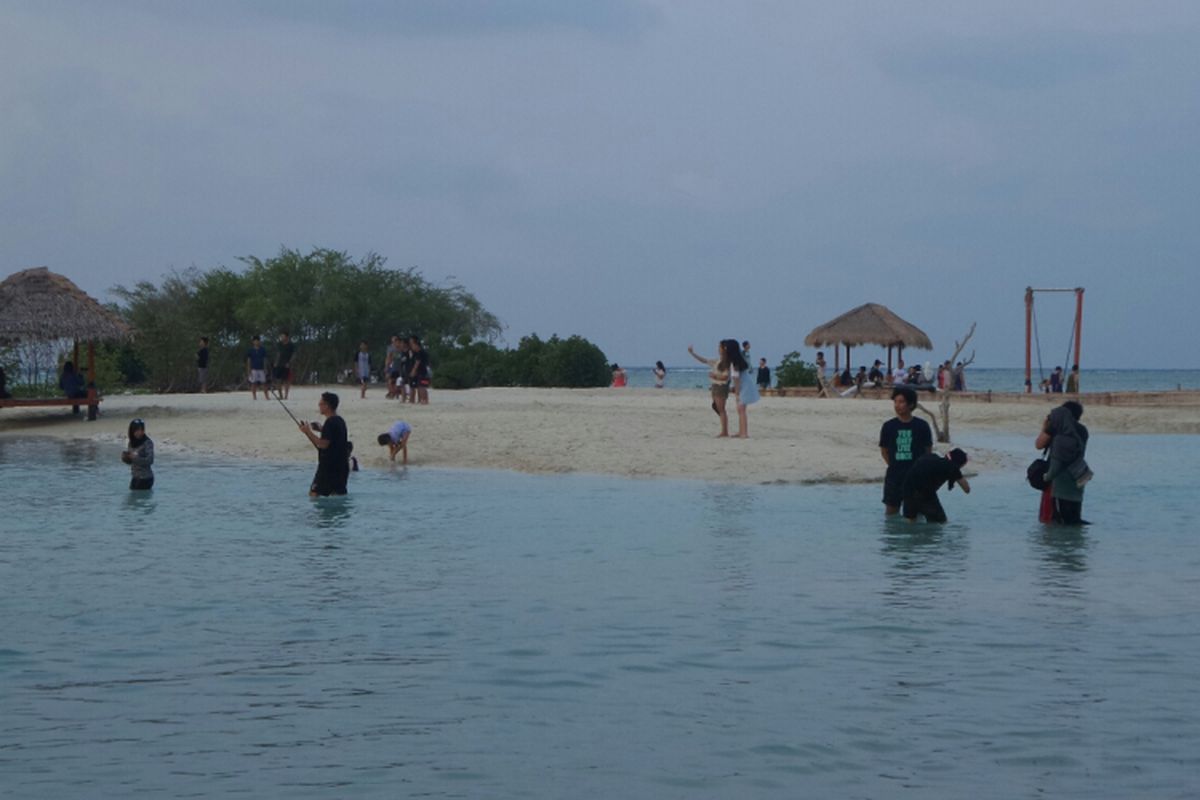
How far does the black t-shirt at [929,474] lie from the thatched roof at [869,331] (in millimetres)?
32573

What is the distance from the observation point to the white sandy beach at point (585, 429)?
2115 cm

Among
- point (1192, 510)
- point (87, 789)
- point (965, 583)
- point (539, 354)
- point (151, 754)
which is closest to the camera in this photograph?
point (87, 789)

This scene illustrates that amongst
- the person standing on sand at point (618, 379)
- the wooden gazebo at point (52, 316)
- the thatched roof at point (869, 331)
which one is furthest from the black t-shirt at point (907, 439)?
the thatched roof at point (869, 331)

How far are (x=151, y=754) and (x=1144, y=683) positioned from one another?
193 inches

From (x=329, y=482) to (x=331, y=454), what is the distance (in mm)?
425

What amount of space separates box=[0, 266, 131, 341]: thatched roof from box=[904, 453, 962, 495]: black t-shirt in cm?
2105

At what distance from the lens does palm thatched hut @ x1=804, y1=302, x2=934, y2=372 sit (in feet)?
150

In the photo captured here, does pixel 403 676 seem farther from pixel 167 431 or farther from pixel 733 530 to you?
pixel 167 431

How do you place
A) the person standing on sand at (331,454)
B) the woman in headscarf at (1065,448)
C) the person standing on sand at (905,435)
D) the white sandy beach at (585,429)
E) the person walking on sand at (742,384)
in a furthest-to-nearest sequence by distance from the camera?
the person walking on sand at (742,384) → the white sandy beach at (585,429) → the person standing on sand at (331,454) → the person standing on sand at (905,435) → the woman in headscarf at (1065,448)

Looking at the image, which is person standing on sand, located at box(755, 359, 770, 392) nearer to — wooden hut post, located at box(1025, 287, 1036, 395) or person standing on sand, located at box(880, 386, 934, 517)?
wooden hut post, located at box(1025, 287, 1036, 395)

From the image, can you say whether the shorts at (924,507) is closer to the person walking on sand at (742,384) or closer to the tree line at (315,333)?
the person walking on sand at (742,384)

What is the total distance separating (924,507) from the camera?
45.5ft

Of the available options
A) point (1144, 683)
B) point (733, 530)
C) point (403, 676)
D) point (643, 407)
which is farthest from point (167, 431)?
point (1144, 683)

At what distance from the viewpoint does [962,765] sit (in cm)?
602
